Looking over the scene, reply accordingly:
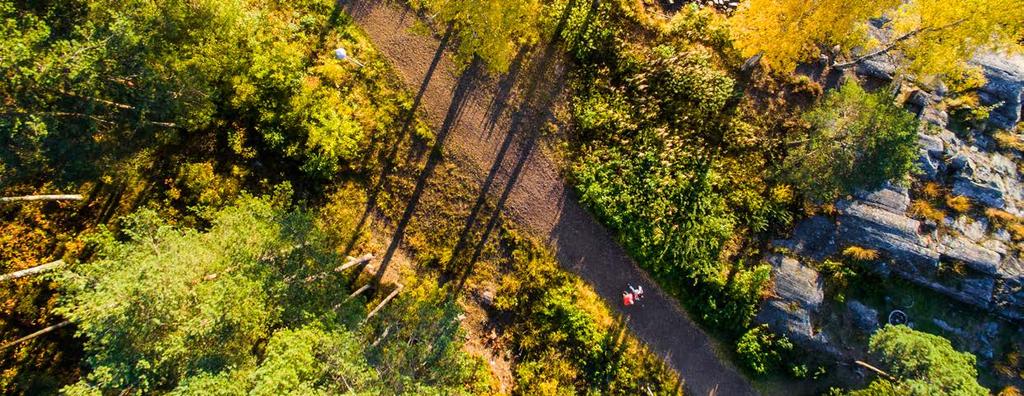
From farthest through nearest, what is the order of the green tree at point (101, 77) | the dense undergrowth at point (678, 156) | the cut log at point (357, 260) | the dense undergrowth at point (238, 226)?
1. the dense undergrowth at point (678, 156)
2. the cut log at point (357, 260)
3. the dense undergrowth at point (238, 226)
4. the green tree at point (101, 77)

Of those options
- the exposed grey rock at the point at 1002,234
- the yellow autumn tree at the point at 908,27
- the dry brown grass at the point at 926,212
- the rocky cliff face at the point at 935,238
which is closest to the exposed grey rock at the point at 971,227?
the rocky cliff face at the point at 935,238

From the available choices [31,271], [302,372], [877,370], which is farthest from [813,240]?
[31,271]

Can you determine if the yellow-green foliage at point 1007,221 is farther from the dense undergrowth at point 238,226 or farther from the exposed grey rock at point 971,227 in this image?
the dense undergrowth at point 238,226

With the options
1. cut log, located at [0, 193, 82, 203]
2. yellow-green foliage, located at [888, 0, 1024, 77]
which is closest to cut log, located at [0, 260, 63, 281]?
cut log, located at [0, 193, 82, 203]

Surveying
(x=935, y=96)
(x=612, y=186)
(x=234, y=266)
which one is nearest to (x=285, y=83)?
(x=234, y=266)

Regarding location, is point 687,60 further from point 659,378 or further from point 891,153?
point 659,378
